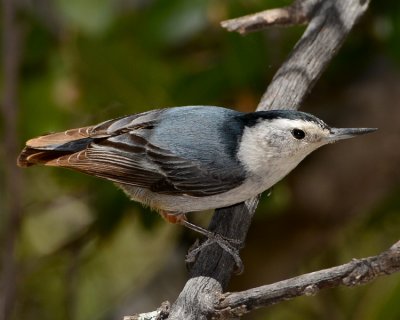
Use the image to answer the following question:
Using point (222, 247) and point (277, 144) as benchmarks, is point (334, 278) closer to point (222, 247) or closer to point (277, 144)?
point (222, 247)

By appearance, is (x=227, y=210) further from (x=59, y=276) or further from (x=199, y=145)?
(x=59, y=276)

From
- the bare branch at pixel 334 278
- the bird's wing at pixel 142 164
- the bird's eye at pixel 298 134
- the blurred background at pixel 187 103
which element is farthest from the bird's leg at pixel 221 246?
the blurred background at pixel 187 103

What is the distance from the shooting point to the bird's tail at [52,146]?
266cm

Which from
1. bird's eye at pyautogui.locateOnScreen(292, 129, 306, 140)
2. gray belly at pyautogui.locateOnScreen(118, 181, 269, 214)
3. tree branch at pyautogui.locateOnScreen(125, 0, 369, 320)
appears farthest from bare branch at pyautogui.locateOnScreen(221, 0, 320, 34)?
gray belly at pyautogui.locateOnScreen(118, 181, 269, 214)

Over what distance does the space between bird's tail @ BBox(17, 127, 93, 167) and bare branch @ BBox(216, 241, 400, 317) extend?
0.94 metres

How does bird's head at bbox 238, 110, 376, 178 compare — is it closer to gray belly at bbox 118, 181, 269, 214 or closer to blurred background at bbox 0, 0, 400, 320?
gray belly at bbox 118, 181, 269, 214

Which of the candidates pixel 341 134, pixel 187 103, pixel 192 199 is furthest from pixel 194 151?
pixel 187 103

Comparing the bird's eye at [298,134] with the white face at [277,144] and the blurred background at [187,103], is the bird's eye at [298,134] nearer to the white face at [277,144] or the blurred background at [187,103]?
the white face at [277,144]

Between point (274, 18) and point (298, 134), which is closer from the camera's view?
point (298, 134)

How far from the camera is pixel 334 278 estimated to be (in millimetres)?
1918

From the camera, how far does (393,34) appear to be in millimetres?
3143

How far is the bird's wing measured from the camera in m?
2.56

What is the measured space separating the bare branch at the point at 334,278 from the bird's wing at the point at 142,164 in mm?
626

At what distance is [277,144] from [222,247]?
1.12ft
